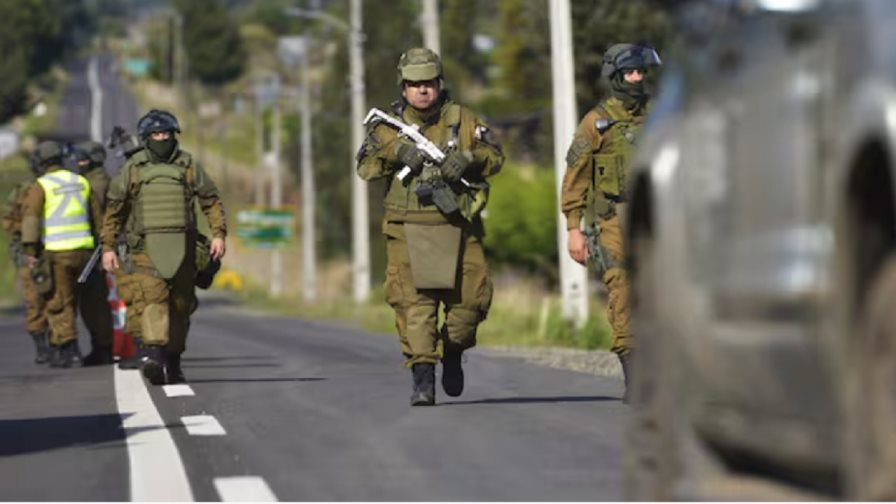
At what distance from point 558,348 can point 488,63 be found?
117820 mm

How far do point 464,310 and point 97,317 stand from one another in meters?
8.52

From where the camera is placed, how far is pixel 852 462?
245 inches

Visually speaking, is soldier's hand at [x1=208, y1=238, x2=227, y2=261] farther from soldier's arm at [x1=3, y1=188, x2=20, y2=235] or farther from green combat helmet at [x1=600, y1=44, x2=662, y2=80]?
soldier's arm at [x1=3, y1=188, x2=20, y2=235]

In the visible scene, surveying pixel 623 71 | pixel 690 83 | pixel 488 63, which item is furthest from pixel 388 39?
pixel 690 83

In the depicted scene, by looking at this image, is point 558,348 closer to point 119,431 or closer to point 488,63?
point 119,431

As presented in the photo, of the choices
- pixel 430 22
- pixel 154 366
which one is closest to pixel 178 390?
pixel 154 366

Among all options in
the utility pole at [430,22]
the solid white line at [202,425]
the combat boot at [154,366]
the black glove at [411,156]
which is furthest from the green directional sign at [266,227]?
the solid white line at [202,425]

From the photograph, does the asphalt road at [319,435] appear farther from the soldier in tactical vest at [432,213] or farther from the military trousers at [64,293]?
the military trousers at [64,293]

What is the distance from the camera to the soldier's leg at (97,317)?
75.6ft

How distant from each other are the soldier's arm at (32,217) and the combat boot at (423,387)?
28.4 ft

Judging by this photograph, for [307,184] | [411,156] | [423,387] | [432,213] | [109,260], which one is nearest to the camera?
[423,387]

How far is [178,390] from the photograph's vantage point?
1727 cm

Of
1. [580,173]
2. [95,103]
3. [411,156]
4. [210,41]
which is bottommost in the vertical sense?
[580,173]

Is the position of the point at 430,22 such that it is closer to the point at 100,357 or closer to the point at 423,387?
the point at 100,357
